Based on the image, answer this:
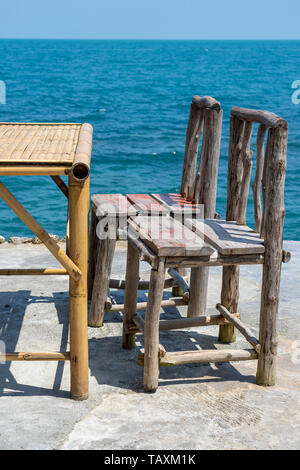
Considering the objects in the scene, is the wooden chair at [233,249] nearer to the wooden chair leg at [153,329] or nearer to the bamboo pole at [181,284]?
the wooden chair leg at [153,329]

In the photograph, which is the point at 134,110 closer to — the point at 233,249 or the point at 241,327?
the point at 241,327

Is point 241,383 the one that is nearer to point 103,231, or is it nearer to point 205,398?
point 205,398

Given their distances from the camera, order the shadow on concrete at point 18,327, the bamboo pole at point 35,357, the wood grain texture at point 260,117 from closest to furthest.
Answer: the wood grain texture at point 260,117
the bamboo pole at point 35,357
the shadow on concrete at point 18,327

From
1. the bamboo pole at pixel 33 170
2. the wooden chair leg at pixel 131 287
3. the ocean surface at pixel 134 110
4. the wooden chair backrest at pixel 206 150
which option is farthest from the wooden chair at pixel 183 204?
the ocean surface at pixel 134 110

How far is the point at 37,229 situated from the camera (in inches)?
154

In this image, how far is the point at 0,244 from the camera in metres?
8.29

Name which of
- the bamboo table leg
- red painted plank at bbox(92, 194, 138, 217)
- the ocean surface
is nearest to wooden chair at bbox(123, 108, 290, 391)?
red painted plank at bbox(92, 194, 138, 217)

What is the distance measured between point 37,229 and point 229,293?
1768mm

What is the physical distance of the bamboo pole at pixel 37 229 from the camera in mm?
3859

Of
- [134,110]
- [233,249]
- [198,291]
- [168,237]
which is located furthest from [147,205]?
[134,110]

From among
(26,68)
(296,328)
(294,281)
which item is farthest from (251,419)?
(26,68)

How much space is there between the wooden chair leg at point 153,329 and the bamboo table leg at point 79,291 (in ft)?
1.27

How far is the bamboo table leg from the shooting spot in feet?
12.8

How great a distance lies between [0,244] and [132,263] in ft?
12.5
